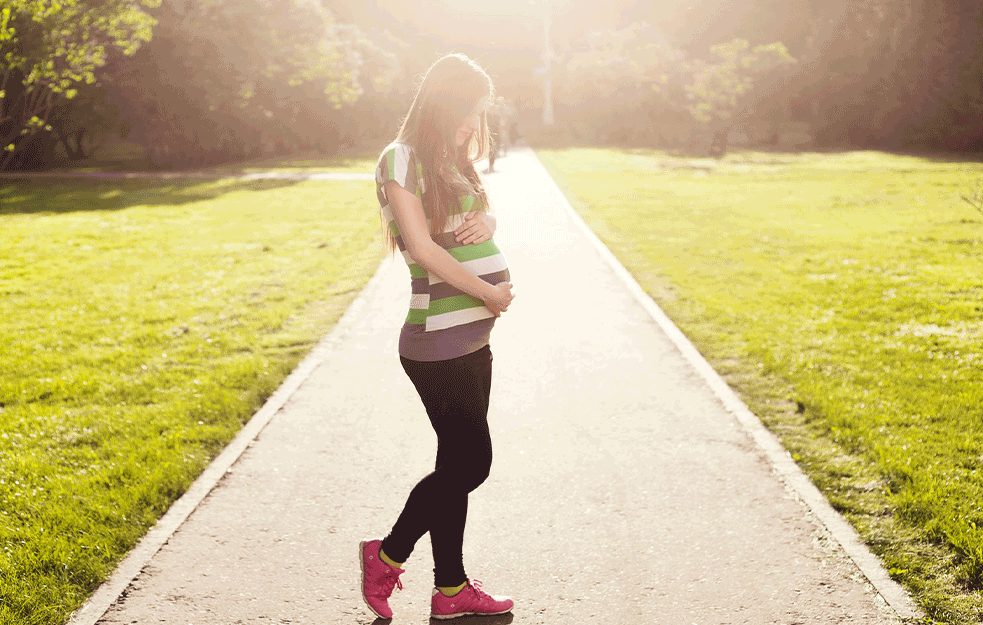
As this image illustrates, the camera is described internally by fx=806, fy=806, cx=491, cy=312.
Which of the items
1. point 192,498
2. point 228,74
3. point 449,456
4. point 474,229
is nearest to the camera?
point 474,229

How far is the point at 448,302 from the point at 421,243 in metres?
0.26

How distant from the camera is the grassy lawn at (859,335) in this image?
13.2ft

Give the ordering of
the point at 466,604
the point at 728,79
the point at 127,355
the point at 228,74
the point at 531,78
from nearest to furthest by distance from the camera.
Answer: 1. the point at 466,604
2. the point at 127,355
3. the point at 228,74
4. the point at 728,79
5. the point at 531,78

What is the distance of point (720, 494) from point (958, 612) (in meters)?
1.29

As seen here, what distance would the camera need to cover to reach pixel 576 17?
8119 cm

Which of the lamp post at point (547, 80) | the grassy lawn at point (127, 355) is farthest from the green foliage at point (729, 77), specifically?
the grassy lawn at point (127, 355)

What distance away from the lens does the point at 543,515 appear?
411cm

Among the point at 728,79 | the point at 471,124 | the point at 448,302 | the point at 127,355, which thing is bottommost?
the point at 127,355

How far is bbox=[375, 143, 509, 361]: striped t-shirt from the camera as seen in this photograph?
2770 mm

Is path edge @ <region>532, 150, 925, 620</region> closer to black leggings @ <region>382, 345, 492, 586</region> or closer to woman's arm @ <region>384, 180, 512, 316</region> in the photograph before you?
black leggings @ <region>382, 345, 492, 586</region>

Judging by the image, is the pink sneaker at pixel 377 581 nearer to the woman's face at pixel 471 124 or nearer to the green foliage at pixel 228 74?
the woman's face at pixel 471 124

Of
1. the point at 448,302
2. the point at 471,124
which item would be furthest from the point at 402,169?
the point at 448,302

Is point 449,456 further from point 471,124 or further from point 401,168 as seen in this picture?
point 471,124

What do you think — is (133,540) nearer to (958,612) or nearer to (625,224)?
(958,612)
